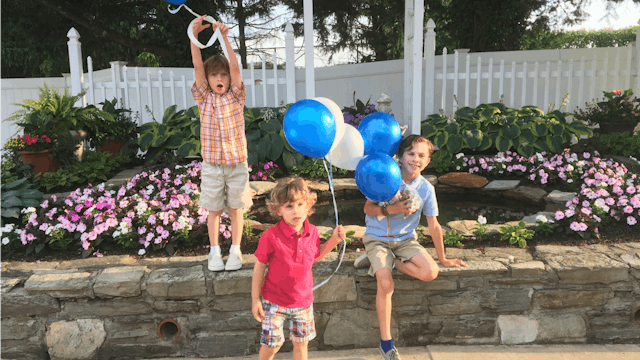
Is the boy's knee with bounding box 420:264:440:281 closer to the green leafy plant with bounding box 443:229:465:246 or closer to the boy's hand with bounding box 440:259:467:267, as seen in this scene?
the boy's hand with bounding box 440:259:467:267

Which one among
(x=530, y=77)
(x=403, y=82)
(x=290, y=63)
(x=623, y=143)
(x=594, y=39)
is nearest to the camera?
(x=623, y=143)

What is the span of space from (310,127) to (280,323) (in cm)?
84

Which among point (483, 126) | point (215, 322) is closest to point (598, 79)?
point (483, 126)

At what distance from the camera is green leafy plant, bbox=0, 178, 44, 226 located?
3.09m

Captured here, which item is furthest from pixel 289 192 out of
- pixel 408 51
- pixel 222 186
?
pixel 408 51

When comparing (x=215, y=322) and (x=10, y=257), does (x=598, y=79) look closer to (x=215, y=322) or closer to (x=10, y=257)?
(x=215, y=322)

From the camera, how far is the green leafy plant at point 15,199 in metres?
3.09

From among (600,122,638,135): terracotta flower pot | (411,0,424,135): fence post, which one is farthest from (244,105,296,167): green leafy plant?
(600,122,638,135): terracotta flower pot

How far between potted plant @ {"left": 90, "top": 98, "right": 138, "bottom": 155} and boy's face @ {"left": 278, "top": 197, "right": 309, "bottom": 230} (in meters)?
3.65

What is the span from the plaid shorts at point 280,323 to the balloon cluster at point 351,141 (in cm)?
61

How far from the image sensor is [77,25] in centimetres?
878

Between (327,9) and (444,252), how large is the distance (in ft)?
29.4

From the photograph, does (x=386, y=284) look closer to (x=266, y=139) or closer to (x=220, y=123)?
(x=220, y=123)

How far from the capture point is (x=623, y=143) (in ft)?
15.3
